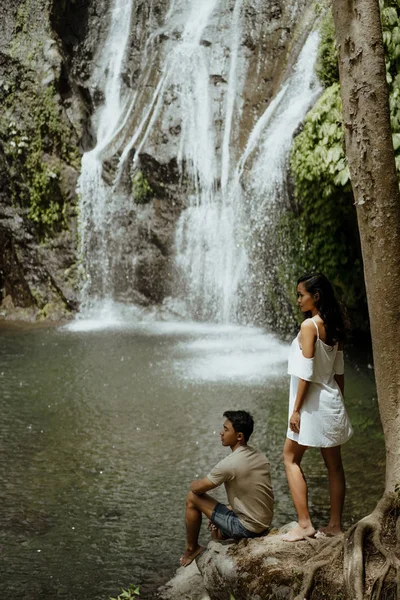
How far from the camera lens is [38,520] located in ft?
18.8

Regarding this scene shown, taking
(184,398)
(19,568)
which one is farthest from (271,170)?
(19,568)

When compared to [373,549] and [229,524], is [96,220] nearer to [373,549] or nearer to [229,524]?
[229,524]

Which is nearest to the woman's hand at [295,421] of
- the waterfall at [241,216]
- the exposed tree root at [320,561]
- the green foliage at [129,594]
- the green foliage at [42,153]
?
the exposed tree root at [320,561]

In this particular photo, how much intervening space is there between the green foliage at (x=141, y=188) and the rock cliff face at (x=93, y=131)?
0.02 metres

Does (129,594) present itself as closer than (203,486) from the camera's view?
Yes

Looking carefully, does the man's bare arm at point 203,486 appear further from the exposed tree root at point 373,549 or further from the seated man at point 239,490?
the exposed tree root at point 373,549

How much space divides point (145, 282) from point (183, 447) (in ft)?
27.3

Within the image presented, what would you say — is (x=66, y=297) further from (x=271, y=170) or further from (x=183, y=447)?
(x=183, y=447)

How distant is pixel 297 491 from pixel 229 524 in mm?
477

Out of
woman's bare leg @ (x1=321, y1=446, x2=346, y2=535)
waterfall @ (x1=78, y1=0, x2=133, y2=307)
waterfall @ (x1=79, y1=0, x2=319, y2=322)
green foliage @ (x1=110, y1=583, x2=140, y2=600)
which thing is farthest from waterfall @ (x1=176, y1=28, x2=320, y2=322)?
green foliage @ (x1=110, y1=583, x2=140, y2=600)

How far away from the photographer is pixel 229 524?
4422 mm

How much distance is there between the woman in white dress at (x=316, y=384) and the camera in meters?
4.51

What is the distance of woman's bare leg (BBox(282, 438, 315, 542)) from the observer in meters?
4.31

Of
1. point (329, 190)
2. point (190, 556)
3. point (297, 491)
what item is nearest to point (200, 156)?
point (329, 190)
